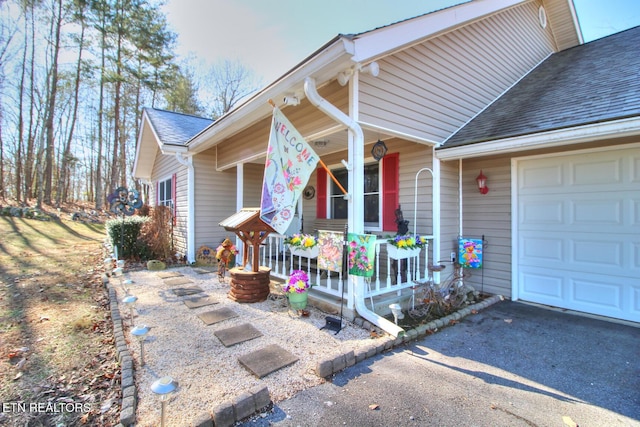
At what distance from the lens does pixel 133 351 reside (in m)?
2.87

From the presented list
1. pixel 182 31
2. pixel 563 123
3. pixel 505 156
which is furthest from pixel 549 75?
pixel 182 31

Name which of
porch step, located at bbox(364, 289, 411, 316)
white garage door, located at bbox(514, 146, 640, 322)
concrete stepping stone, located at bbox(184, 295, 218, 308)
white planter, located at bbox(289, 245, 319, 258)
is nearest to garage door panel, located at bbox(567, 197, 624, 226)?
white garage door, located at bbox(514, 146, 640, 322)

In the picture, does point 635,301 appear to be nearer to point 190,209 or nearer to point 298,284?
point 298,284

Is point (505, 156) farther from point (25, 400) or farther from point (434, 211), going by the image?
point (25, 400)

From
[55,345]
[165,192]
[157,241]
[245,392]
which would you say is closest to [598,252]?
[245,392]

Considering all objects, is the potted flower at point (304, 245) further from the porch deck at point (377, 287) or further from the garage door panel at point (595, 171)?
the garage door panel at point (595, 171)

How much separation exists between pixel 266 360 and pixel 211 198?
5.64 m

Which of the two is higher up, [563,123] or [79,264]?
[563,123]

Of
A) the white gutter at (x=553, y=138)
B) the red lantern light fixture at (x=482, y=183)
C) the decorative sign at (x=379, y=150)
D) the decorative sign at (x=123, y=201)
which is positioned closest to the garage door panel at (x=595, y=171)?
the white gutter at (x=553, y=138)

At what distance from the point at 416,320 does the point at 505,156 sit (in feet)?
10.3

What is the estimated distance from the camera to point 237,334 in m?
3.29

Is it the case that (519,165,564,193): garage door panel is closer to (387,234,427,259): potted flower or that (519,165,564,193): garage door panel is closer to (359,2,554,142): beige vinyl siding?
(359,2,554,142): beige vinyl siding

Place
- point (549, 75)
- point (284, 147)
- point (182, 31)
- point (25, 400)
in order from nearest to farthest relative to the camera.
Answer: point (25, 400) < point (284, 147) < point (549, 75) < point (182, 31)

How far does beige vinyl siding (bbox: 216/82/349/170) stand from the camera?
3.89 meters
